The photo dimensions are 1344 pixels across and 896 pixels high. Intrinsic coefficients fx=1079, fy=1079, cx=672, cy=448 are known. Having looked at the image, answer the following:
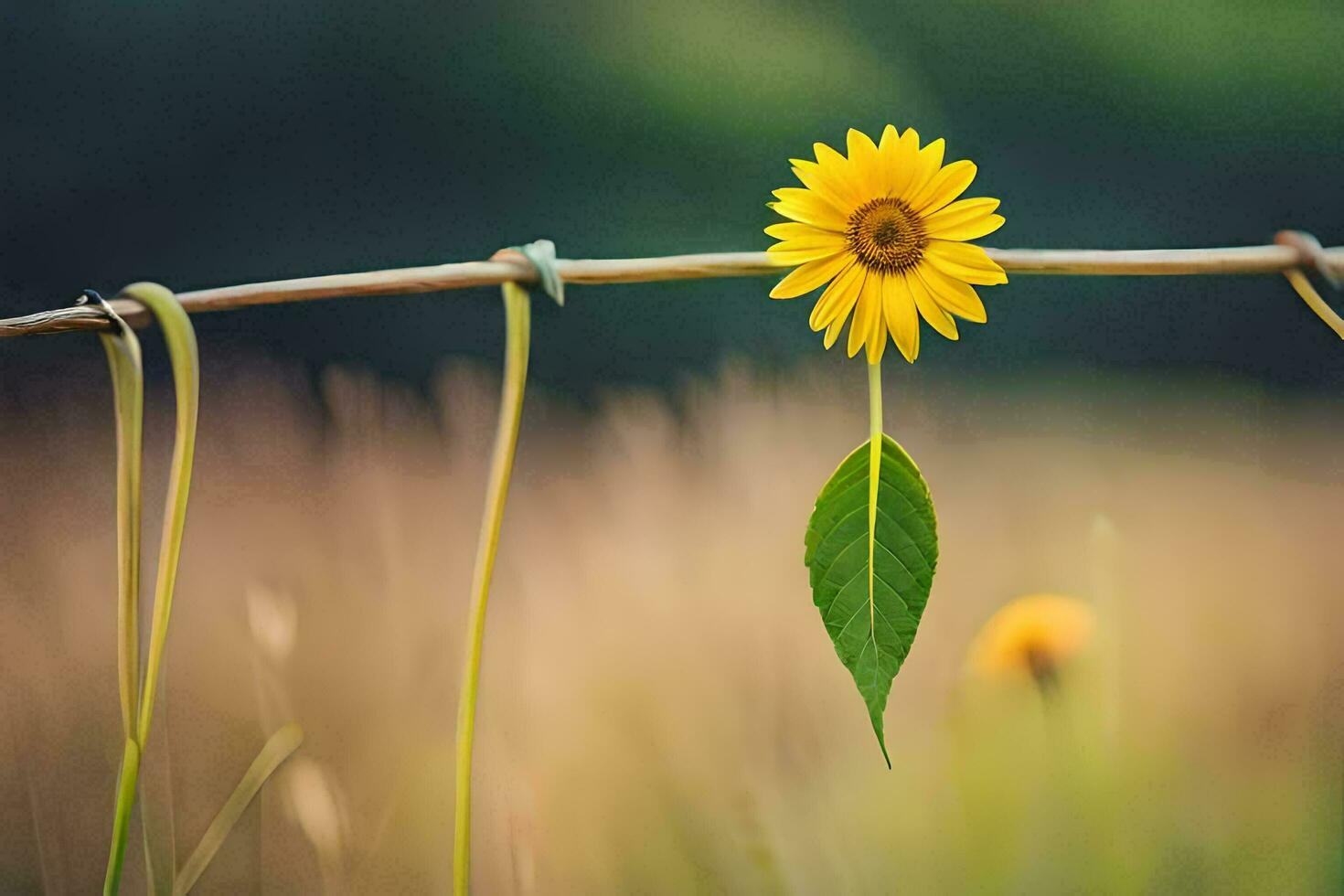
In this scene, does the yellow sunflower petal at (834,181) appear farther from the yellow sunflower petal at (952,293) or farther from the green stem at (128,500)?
the green stem at (128,500)

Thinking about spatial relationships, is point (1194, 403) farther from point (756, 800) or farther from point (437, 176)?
point (437, 176)

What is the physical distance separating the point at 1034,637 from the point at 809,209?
10.4 inches

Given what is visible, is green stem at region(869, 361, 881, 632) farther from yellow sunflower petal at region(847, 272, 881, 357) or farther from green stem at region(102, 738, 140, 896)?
green stem at region(102, 738, 140, 896)

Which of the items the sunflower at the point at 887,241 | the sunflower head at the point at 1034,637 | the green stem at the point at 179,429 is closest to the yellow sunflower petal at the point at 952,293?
the sunflower at the point at 887,241

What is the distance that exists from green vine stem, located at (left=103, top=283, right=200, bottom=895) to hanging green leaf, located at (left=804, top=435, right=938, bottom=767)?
330 mm

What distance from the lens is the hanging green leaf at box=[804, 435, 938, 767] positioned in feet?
1.76

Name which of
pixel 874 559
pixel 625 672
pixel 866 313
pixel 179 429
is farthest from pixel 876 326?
pixel 179 429

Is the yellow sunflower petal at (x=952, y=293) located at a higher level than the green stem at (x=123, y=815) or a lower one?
higher

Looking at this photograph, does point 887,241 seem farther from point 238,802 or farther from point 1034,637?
point 238,802

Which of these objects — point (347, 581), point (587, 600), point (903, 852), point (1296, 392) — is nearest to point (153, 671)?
point (347, 581)

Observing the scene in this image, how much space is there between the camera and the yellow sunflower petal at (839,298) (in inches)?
21.4

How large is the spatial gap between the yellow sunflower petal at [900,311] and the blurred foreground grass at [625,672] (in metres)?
0.05

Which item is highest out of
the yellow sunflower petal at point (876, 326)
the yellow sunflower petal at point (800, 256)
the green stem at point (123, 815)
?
the yellow sunflower petal at point (800, 256)

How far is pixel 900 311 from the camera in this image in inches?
21.5
